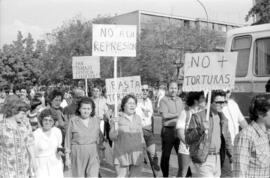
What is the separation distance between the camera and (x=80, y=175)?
572cm

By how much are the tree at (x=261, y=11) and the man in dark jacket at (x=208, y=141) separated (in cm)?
997

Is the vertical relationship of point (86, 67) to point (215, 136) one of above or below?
above

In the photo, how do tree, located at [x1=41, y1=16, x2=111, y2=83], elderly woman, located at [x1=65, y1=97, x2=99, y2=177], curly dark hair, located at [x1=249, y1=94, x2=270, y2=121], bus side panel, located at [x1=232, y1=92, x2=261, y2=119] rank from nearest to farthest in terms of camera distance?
curly dark hair, located at [x1=249, y1=94, x2=270, y2=121], elderly woman, located at [x1=65, y1=97, x2=99, y2=177], bus side panel, located at [x1=232, y1=92, x2=261, y2=119], tree, located at [x1=41, y1=16, x2=111, y2=83]

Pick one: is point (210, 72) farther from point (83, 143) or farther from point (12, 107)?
point (12, 107)

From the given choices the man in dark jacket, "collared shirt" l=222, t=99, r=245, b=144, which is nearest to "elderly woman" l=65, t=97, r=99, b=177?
the man in dark jacket

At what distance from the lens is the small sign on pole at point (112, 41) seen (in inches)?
311

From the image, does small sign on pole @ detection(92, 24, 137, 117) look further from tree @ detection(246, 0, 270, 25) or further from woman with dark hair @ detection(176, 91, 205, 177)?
tree @ detection(246, 0, 270, 25)

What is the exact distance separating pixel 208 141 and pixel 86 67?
744cm

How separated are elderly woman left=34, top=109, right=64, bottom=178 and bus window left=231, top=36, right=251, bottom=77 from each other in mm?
4389

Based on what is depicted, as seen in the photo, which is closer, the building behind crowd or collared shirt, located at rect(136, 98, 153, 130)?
collared shirt, located at rect(136, 98, 153, 130)

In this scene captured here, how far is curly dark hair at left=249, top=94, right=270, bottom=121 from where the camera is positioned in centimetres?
336

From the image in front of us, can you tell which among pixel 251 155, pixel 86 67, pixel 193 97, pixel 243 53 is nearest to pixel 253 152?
pixel 251 155

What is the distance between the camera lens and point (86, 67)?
1173 cm

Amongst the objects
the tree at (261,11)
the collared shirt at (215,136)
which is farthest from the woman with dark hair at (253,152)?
the tree at (261,11)
